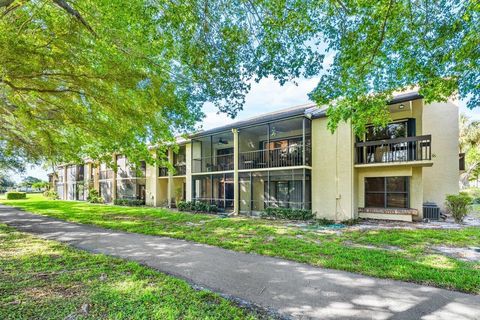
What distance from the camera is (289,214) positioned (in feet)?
44.5

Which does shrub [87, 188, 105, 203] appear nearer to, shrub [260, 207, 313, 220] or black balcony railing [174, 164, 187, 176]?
black balcony railing [174, 164, 187, 176]

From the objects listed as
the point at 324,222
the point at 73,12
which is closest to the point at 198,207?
the point at 324,222

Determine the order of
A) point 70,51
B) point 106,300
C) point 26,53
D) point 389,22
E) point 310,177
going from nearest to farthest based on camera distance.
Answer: point 106,300 → point 389,22 → point 26,53 → point 70,51 → point 310,177

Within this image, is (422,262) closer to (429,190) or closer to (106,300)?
(106,300)

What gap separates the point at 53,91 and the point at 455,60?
13111mm

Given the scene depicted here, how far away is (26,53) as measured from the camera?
711cm

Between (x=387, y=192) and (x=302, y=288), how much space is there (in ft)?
36.9

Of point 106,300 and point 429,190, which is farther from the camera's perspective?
point 429,190

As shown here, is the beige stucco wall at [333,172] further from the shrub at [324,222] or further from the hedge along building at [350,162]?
the shrub at [324,222]

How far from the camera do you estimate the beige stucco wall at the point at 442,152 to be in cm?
1455

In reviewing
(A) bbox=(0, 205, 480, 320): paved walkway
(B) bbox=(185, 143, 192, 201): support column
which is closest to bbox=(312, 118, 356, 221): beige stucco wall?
(A) bbox=(0, 205, 480, 320): paved walkway

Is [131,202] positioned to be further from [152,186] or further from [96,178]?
[96,178]

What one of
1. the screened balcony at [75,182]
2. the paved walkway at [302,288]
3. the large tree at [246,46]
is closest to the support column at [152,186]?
the large tree at [246,46]

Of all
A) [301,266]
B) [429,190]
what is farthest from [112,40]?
[429,190]
